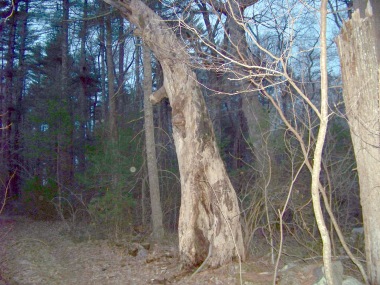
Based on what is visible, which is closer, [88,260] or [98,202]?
[88,260]

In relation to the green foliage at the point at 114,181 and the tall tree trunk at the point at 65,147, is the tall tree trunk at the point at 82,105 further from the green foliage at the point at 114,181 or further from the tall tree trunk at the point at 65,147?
the green foliage at the point at 114,181

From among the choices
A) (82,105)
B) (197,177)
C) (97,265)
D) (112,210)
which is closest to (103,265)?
(97,265)

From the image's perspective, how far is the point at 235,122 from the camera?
27.8 m

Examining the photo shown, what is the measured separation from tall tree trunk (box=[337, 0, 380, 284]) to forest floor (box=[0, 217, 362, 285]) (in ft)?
4.14

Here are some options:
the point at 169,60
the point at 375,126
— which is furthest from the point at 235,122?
the point at 375,126

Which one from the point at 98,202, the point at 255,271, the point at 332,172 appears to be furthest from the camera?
the point at 98,202

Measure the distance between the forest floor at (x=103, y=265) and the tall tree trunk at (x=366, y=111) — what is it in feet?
4.14

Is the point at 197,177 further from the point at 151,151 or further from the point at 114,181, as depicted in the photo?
the point at 114,181

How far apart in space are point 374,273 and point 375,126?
7.24 ft

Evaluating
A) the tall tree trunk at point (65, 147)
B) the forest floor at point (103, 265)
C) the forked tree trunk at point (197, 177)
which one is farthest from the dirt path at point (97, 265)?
the tall tree trunk at point (65, 147)

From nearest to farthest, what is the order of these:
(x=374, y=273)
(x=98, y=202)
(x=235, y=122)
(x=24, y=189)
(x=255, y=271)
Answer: (x=374, y=273)
(x=255, y=271)
(x=98, y=202)
(x=24, y=189)
(x=235, y=122)

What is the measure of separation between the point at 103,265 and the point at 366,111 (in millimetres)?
7375

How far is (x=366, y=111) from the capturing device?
728cm

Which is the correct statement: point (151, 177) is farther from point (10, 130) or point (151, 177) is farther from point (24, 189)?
point (10, 130)
